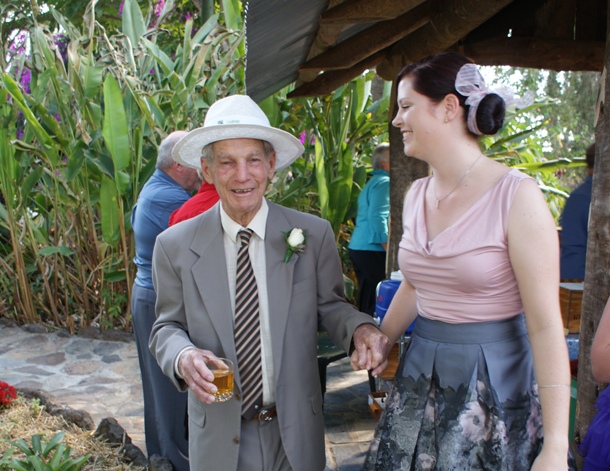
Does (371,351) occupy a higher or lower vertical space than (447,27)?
lower

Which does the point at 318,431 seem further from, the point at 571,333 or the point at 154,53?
the point at 154,53

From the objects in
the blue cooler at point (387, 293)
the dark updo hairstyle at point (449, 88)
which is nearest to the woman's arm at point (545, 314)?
the dark updo hairstyle at point (449, 88)

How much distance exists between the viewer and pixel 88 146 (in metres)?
6.30

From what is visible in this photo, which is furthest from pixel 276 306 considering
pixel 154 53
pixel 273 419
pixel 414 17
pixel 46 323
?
pixel 46 323

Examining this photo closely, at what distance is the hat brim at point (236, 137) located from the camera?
2150 millimetres

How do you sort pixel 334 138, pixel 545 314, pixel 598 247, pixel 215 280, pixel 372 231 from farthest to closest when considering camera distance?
pixel 334 138
pixel 372 231
pixel 598 247
pixel 215 280
pixel 545 314

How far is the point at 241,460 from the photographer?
212 cm

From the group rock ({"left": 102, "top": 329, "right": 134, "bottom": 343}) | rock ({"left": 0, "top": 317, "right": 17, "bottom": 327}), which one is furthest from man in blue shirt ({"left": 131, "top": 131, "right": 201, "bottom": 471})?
rock ({"left": 0, "top": 317, "right": 17, "bottom": 327})

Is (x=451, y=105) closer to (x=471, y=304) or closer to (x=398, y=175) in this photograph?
(x=471, y=304)

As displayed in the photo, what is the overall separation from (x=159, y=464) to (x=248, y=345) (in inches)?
73.5

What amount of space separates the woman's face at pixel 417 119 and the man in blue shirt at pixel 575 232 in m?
A: 2.98

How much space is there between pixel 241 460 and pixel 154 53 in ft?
16.5

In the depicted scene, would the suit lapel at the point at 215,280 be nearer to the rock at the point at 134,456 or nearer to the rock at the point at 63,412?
the rock at the point at 134,456

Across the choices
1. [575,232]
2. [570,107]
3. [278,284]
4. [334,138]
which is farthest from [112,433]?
[570,107]
